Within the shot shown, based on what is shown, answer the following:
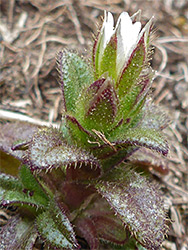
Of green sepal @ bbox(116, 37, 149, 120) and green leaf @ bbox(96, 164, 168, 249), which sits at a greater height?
green sepal @ bbox(116, 37, 149, 120)

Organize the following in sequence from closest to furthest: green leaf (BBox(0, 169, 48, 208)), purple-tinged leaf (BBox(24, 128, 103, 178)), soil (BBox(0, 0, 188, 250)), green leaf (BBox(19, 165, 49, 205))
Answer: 1. purple-tinged leaf (BBox(24, 128, 103, 178))
2. green leaf (BBox(0, 169, 48, 208))
3. green leaf (BBox(19, 165, 49, 205))
4. soil (BBox(0, 0, 188, 250))

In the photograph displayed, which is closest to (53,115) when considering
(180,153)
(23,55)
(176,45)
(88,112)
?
(23,55)

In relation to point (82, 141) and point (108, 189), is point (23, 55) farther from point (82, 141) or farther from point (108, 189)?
point (108, 189)

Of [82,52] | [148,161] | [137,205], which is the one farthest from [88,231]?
[82,52]

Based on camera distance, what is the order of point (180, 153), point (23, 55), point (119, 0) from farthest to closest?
point (119, 0) → point (23, 55) → point (180, 153)

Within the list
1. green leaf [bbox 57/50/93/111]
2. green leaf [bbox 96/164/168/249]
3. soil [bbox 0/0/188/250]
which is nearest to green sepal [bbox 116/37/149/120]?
green leaf [bbox 57/50/93/111]

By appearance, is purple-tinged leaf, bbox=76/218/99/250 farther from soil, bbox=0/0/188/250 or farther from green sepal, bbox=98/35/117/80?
green sepal, bbox=98/35/117/80

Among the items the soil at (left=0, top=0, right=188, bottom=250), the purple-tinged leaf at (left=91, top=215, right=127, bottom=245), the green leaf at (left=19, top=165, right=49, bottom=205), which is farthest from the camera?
the soil at (left=0, top=0, right=188, bottom=250)

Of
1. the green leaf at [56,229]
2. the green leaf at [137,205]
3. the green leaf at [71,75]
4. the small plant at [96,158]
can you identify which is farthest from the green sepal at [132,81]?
the green leaf at [56,229]
